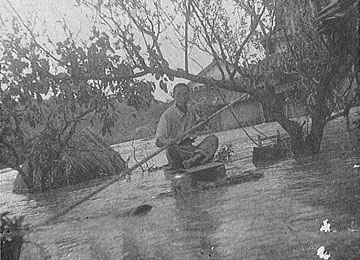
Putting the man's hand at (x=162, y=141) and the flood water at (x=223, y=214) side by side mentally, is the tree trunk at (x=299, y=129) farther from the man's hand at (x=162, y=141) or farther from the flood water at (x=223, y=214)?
the man's hand at (x=162, y=141)

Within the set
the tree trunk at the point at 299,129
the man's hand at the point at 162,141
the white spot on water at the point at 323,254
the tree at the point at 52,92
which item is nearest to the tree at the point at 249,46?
the tree trunk at the point at 299,129

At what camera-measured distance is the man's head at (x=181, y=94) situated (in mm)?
3012

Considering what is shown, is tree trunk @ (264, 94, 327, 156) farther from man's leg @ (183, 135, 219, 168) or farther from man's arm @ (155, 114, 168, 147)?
man's arm @ (155, 114, 168, 147)

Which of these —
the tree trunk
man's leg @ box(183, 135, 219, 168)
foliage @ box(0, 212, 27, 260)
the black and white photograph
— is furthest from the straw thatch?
the tree trunk

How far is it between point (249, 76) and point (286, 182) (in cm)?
85

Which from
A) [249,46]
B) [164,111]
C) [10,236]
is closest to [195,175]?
[164,111]

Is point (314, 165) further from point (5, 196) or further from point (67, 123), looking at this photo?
point (5, 196)

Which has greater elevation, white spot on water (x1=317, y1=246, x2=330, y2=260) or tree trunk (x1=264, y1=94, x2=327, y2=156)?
tree trunk (x1=264, y1=94, x2=327, y2=156)

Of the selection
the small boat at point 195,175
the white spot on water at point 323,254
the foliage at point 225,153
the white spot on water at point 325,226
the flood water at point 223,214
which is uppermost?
the foliage at point 225,153

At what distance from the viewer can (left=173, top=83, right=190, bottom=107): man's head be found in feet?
9.88

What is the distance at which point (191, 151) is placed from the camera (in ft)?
9.88

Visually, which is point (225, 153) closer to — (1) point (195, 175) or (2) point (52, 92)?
(1) point (195, 175)

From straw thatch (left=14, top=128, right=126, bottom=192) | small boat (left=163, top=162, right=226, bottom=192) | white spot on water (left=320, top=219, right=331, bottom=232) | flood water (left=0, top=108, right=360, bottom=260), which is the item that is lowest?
white spot on water (left=320, top=219, right=331, bottom=232)

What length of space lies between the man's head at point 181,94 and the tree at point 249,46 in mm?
77
